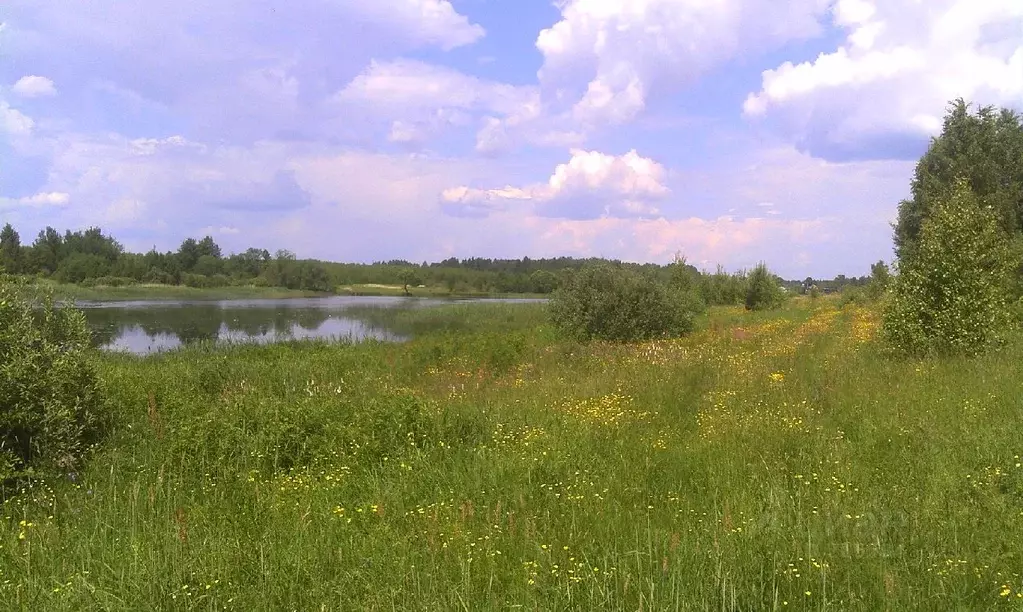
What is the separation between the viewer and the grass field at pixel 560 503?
3283 millimetres

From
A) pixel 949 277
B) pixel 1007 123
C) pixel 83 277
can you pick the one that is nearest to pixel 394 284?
pixel 83 277

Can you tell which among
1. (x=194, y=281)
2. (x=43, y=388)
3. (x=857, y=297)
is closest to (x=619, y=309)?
(x=43, y=388)

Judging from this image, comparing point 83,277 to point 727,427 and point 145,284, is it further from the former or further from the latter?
point 727,427

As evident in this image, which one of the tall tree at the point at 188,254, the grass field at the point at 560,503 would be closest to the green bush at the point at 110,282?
the tall tree at the point at 188,254

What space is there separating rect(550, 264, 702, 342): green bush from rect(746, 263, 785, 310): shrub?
2356cm

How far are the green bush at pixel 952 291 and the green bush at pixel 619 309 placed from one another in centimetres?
917

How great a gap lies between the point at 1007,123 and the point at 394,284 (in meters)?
115

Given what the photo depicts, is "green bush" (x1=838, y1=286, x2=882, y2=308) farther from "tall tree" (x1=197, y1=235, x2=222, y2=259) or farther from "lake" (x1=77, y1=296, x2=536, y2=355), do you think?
"tall tree" (x1=197, y1=235, x2=222, y2=259)

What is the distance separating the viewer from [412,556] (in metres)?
3.73

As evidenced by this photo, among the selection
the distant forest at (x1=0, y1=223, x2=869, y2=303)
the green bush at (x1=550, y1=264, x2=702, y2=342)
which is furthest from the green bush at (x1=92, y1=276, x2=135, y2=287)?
the green bush at (x1=550, y1=264, x2=702, y2=342)

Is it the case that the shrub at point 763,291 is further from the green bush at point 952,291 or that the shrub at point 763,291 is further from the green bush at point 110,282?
the green bush at point 110,282

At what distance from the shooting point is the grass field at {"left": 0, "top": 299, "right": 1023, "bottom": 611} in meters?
3.28

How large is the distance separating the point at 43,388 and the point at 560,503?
612 cm

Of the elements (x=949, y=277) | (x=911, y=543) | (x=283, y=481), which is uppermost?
(x=949, y=277)
